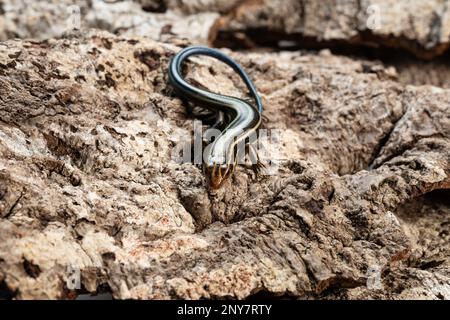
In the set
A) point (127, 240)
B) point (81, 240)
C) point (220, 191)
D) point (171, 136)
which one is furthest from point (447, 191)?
point (81, 240)

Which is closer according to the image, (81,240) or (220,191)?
(81,240)

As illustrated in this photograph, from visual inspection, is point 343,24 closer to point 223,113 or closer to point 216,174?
point 223,113

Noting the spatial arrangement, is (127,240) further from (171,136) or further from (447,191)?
(447,191)

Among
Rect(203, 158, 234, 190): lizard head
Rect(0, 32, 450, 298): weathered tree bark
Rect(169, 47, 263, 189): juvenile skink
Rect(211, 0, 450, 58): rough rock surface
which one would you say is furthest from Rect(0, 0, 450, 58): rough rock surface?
Rect(203, 158, 234, 190): lizard head

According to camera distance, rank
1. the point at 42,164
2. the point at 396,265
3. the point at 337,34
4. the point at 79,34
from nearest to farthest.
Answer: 1. the point at 42,164
2. the point at 396,265
3. the point at 79,34
4. the point at 337,34

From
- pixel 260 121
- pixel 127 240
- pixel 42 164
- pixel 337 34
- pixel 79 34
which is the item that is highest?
pixel 337 34

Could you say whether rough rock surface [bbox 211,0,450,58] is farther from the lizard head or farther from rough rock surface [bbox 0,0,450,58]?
the lizard head

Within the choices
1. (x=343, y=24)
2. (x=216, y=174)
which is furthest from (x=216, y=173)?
(x=343, y=24)

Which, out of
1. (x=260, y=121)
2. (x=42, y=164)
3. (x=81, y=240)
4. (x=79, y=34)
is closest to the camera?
(x=81, y=240)
